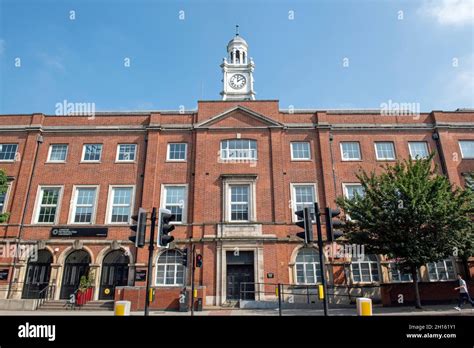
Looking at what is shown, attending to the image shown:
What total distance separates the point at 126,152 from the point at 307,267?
1448 centimetres

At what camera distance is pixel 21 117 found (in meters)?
22.7

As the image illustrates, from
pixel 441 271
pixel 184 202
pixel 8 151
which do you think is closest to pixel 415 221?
pixel 441 271

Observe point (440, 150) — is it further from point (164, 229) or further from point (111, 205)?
point (111, 205)

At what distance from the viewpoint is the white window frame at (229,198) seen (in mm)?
19281

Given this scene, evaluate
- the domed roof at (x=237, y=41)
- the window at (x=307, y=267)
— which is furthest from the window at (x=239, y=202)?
the domed roof at (x=237, y=41)

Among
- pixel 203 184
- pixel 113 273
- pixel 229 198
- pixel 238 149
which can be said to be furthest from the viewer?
pixel 238 149

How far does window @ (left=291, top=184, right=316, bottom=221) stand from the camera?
65.9ft

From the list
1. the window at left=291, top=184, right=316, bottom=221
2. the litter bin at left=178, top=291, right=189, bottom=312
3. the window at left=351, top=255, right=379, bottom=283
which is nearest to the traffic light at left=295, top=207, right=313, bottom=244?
the litter bin at left=178, top=291, right=189, bottom=312

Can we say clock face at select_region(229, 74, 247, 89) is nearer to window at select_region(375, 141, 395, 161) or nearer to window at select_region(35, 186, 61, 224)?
window at select_region(375, 141, 395, 161)

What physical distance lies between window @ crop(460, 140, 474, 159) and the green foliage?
7.72 m

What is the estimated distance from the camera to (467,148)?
21.6 meters
